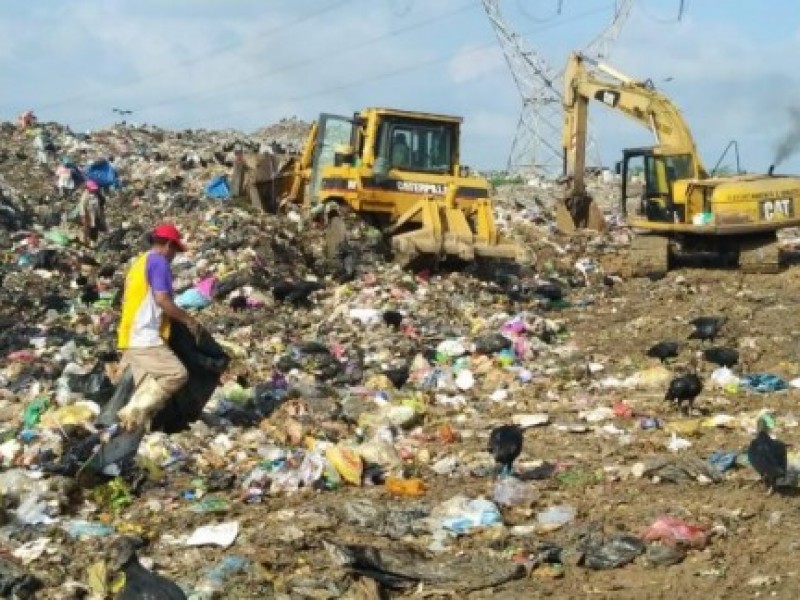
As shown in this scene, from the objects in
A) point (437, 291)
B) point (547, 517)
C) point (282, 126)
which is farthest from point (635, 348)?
point (282, 126)

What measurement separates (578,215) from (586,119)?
5.09 ft

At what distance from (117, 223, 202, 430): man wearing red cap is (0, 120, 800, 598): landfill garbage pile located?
190 millimetres

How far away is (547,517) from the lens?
17.4ft

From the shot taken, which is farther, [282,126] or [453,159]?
[282,126]

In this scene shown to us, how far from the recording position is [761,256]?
45.2 ft

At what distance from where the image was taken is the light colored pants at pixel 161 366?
6.39m

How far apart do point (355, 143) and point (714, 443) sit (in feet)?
25.0

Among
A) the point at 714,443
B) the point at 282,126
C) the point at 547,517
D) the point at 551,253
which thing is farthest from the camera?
the point at 282,126

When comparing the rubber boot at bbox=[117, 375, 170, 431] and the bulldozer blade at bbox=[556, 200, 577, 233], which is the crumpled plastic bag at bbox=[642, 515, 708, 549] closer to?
the rubber boot at bbox=[117, 375, 170, 431]

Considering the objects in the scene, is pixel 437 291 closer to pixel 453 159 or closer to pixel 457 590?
pixel 453 159

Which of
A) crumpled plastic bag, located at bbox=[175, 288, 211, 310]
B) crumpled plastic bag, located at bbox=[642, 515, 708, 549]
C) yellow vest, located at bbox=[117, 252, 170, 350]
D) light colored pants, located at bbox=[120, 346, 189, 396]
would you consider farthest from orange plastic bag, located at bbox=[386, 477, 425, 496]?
crumpled plastic bag, located at bbox=[175, 288, 211, 310]

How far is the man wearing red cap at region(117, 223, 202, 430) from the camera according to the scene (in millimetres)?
6320

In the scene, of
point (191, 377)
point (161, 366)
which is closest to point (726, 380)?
point (191, 377)

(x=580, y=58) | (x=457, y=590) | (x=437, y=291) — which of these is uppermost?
(x=580, y=58)
